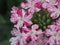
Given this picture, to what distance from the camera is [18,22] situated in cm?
209

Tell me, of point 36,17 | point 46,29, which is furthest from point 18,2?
point 46,29

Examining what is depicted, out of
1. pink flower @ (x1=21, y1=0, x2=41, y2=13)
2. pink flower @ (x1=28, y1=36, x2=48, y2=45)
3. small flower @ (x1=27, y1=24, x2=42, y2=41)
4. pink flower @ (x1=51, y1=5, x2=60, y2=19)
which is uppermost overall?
pink flower @ (x1=21, y1=0, x2=41, y2=13)

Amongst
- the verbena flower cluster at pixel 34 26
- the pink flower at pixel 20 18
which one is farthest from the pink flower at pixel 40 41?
the pink flower at pixel 20 18

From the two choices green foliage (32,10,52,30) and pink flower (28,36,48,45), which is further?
green foliage (32,10,52,30)

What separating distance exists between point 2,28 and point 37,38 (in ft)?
5.70

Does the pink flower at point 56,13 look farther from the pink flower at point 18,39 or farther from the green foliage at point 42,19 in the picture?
the pink flower at point 18,39

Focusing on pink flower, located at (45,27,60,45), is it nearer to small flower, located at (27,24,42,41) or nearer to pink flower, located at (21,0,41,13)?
small flower, located at (27,24,42,41)

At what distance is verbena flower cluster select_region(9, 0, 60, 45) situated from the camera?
201 centimetres

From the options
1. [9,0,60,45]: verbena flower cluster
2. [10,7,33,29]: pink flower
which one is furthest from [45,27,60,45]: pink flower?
[10,7,33,29]: pink flower

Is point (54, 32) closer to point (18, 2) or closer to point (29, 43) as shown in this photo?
point (29, 43)

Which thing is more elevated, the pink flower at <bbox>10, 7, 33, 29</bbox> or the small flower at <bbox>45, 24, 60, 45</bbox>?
the pink flower at <bbox>10, 7, 33, 29</bbox>

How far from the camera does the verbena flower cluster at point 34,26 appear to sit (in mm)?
2008

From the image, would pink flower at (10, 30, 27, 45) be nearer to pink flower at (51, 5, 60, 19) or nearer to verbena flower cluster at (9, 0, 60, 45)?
verbena flower cluster at (9, 0, 60, 45)

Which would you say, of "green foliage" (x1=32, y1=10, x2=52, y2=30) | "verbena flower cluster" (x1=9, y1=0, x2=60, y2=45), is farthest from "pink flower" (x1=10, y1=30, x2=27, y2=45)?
"green foliage" (x1=32, y1=10, x2=52, y2=30)
